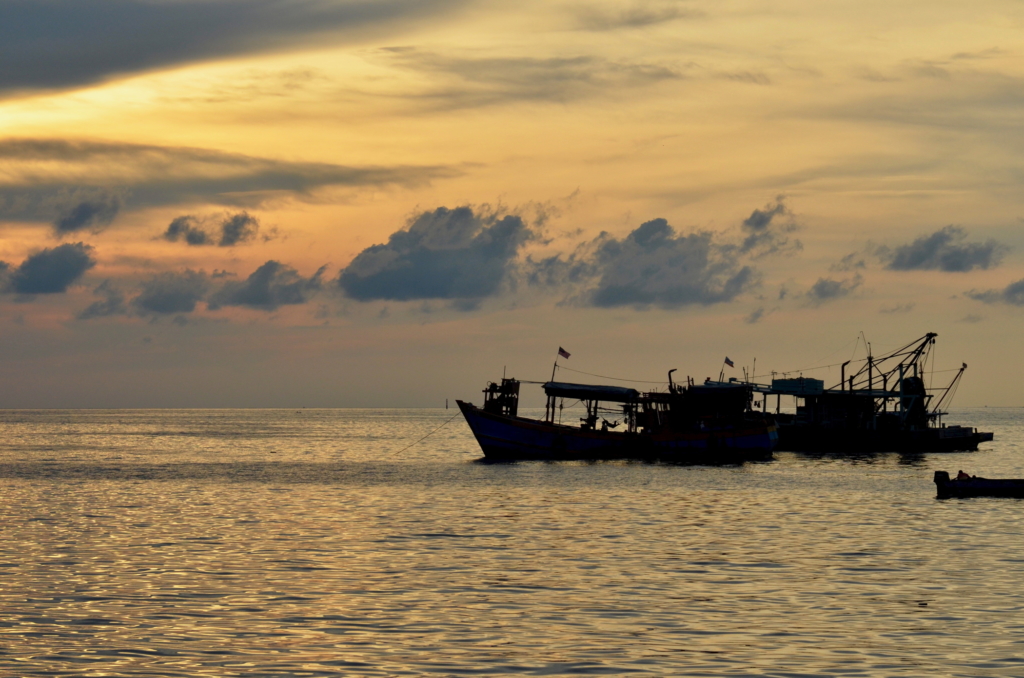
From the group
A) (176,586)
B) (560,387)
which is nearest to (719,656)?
(176,586)

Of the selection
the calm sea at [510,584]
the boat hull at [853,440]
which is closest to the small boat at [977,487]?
the calm sea at [510,584]

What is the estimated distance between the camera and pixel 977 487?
5547 cm

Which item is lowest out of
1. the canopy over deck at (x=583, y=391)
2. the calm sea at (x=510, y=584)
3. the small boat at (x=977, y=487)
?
the calm sea at (x=510, y=584)

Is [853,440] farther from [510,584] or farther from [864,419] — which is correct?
[510,584]

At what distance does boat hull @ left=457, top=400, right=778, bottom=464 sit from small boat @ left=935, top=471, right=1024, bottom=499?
35.7m

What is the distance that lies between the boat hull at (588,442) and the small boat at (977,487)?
35.7 m

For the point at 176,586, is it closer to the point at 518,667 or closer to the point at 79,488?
the point at 518,667

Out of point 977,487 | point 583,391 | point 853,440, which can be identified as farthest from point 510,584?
point 853,440

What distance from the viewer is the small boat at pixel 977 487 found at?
54.6m

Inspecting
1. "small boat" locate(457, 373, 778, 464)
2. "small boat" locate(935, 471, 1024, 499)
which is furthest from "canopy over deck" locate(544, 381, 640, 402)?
"small boat" locate(935, 471, 1024, 499)

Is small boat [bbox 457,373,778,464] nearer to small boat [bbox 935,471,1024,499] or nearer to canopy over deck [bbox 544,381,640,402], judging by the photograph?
canopy over deck [bbox 544,381,640,402]

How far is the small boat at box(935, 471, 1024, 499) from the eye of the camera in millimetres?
54594

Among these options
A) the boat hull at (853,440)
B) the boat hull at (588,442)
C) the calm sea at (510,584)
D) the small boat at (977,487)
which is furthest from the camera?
the boat hull at (853,440)

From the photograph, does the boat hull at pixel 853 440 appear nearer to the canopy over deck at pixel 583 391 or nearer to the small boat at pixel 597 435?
the small boat at pixel 597 435
